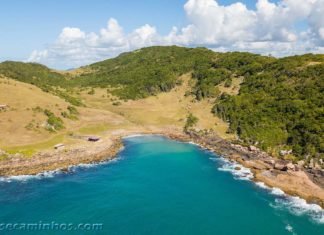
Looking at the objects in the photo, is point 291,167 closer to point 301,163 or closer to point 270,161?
point 301,163

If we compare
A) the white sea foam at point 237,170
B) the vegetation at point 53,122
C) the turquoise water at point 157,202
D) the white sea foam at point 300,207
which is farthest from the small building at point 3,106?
the white sea foam at point 300,207

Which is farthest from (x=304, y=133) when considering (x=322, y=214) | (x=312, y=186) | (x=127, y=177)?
(x=127, y=177)

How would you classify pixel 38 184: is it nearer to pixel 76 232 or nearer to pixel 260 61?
pixel 76 232

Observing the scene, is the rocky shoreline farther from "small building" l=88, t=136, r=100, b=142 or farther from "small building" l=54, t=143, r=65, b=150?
"small building" l=54, t=143, r=65, b=150

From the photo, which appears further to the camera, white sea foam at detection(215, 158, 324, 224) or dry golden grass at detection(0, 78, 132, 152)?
dry golden grass at detection(0, 78, 132, 152)

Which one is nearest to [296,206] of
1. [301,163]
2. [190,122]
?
[301,163]

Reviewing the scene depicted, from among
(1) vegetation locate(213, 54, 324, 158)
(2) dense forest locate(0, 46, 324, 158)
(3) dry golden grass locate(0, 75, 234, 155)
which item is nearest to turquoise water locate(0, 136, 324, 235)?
(1) vegetation locate(213, 54, 324, 158)

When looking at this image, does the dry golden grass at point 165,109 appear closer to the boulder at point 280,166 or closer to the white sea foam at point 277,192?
the boulder at point 280,166
